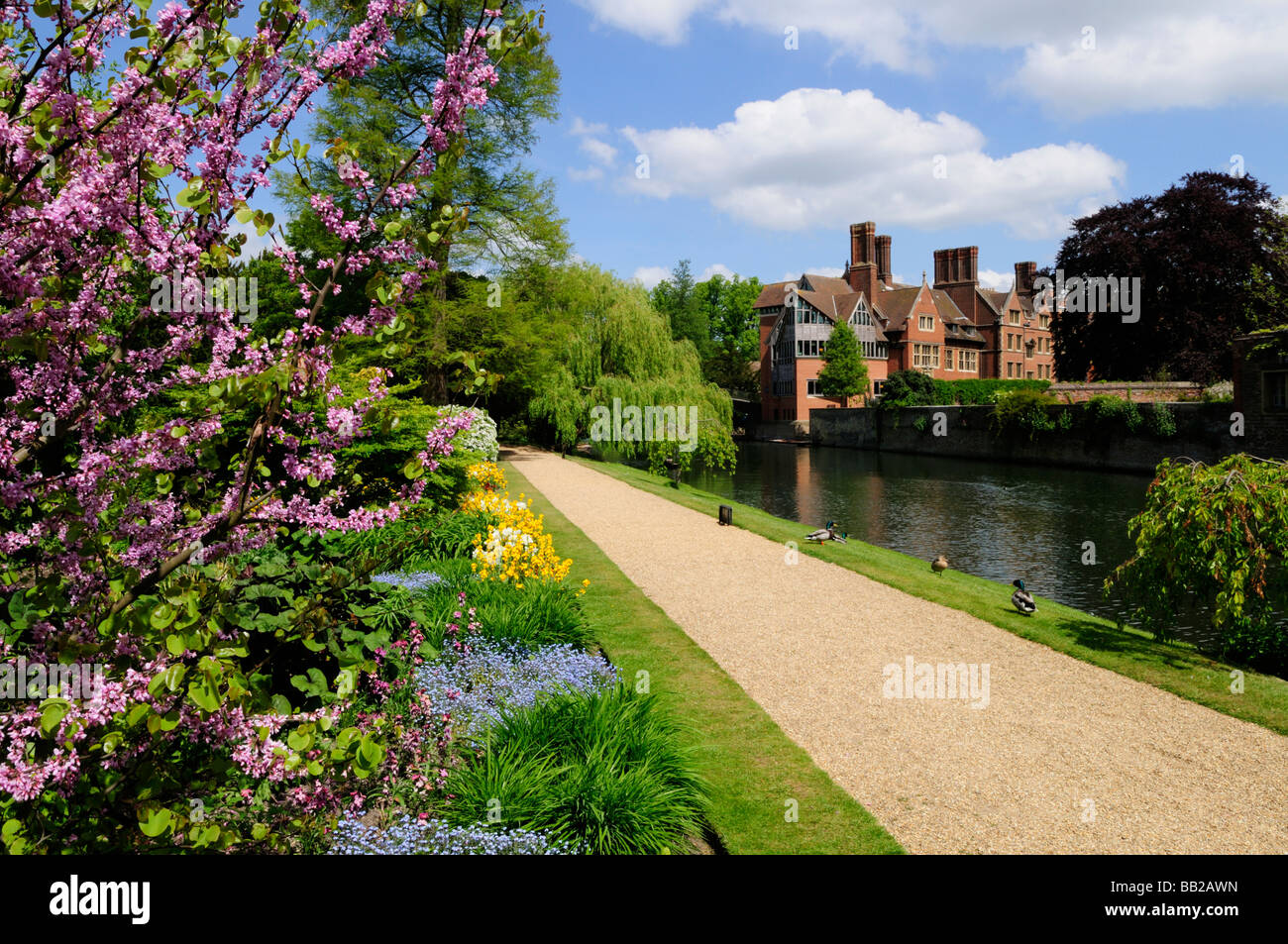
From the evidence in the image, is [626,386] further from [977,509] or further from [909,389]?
[909,389]

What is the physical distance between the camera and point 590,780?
5281 mm

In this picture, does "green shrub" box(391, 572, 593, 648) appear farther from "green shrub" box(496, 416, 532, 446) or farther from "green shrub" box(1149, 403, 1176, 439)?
"green shrub" box(1149, 403, 1176, 439)

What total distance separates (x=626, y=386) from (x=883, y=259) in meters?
49.7

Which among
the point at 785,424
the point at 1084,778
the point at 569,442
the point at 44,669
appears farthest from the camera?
the point at 785,424

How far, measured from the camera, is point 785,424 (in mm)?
65438

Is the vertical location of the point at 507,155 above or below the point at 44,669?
above

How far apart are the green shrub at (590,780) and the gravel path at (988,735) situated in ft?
4.89

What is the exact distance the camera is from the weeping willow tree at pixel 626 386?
32.3 m
